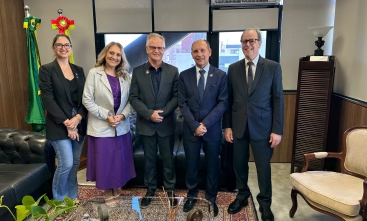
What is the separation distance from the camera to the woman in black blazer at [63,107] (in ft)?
6.89

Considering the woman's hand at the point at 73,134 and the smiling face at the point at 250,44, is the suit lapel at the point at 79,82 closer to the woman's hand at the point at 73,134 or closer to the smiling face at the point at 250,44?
the woman's hand at the point at 73,134

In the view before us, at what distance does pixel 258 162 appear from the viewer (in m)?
2.15

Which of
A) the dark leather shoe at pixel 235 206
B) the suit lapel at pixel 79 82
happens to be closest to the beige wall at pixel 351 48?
the dark leather shoe at pixel 235 206

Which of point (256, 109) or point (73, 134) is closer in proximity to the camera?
point (256, 109)

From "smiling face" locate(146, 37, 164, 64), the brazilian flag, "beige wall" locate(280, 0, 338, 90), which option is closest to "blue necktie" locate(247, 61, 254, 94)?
"smiling face" locate(146, 37, 164, 64)

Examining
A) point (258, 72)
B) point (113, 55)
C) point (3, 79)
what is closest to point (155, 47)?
point (113, 55)

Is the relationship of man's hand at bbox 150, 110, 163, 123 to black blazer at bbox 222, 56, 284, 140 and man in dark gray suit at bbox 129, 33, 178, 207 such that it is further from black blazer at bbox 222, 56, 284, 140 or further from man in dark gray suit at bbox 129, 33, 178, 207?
black blazer at bbox 222, 56, 284, 140

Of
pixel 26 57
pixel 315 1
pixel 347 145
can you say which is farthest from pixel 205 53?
pixel 26 57

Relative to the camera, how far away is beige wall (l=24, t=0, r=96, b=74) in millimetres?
3512

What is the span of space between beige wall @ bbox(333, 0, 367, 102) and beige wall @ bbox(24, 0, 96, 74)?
2970 millimetres

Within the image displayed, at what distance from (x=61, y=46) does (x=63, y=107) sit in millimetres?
477

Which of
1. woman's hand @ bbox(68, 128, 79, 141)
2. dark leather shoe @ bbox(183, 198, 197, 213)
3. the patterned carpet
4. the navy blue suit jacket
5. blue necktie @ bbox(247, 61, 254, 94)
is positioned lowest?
the patterned carpet

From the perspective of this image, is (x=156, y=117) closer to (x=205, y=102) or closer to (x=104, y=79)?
(x=205, y=102)

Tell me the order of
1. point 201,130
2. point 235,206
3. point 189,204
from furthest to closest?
point 235,206 < point 201,130 < point 189,204
